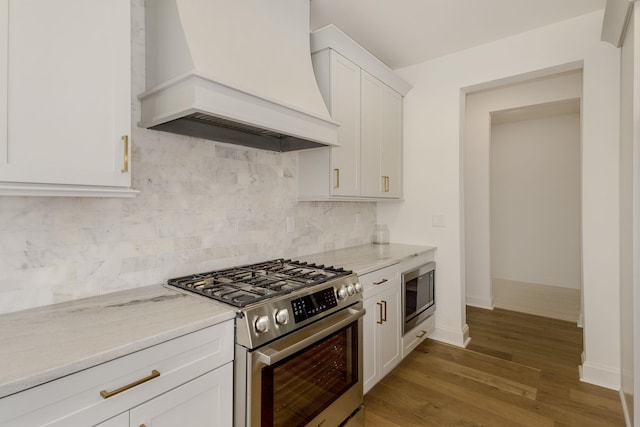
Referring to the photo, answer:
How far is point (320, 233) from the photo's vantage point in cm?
277

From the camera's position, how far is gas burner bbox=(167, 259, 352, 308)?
4.67 ft

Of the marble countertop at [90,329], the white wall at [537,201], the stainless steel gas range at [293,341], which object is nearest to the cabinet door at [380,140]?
the stainless steel gas range at [293,341]

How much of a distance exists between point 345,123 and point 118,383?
2078 millimetres

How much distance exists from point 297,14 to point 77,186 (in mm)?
1632

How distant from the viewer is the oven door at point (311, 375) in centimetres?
129

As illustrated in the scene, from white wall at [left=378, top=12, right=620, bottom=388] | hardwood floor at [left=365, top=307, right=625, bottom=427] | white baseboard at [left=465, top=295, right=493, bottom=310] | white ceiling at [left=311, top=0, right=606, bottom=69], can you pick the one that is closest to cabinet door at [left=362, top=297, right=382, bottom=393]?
hardwood floor at [left=365, top=307, right=625, bottom=427]

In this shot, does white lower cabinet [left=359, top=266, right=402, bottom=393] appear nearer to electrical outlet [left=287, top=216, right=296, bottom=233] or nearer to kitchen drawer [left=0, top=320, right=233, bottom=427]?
electrical outlet [left=287, top=216, right=296, bottom=233]

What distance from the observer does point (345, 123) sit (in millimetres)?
2455

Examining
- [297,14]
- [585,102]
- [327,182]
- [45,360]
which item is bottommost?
[45,360]

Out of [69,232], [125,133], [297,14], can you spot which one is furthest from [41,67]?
[297,14]

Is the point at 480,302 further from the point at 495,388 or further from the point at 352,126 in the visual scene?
the point at 352,126

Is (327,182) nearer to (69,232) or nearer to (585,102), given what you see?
(69,232)

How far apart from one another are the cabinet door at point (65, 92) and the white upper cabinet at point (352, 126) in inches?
53.3

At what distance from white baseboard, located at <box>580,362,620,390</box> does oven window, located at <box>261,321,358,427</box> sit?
6.19 ft
